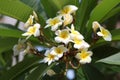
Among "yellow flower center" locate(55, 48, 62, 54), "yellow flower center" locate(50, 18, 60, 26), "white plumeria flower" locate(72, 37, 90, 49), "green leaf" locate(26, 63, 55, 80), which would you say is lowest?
"green leaf" locate(26, 63, 55, 80)

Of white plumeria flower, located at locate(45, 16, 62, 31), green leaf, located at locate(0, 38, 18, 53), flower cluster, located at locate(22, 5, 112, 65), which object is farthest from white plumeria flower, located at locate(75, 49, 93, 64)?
green leaf, located at locate(0, 38, 18, 53)

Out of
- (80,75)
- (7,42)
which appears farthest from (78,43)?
(7,42)

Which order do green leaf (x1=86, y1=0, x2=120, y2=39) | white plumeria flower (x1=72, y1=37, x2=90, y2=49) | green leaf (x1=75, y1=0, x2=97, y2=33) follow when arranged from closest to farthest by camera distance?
white plumeria flower (x1=72, y1=37, x2=90, y2=49), green leaf (x1=86, y1=0, x2=120, y2=39), green leaf (x1=75, y1=0, x2=97, y2=33)

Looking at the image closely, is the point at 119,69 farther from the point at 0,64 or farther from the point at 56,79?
the point at 0,64

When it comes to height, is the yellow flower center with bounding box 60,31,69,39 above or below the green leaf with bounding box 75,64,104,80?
above

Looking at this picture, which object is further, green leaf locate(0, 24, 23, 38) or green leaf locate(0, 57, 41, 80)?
green leaf locate(0, 57, 41, 80)

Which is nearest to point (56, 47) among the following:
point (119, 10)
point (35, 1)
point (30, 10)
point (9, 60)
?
point (30, 10)

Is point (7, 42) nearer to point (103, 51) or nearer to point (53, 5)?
point (53, 5)

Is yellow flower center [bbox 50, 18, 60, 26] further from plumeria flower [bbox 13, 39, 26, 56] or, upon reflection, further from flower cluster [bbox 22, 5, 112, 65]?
plumeria flower [bbox 13, 39, 26, 56]
